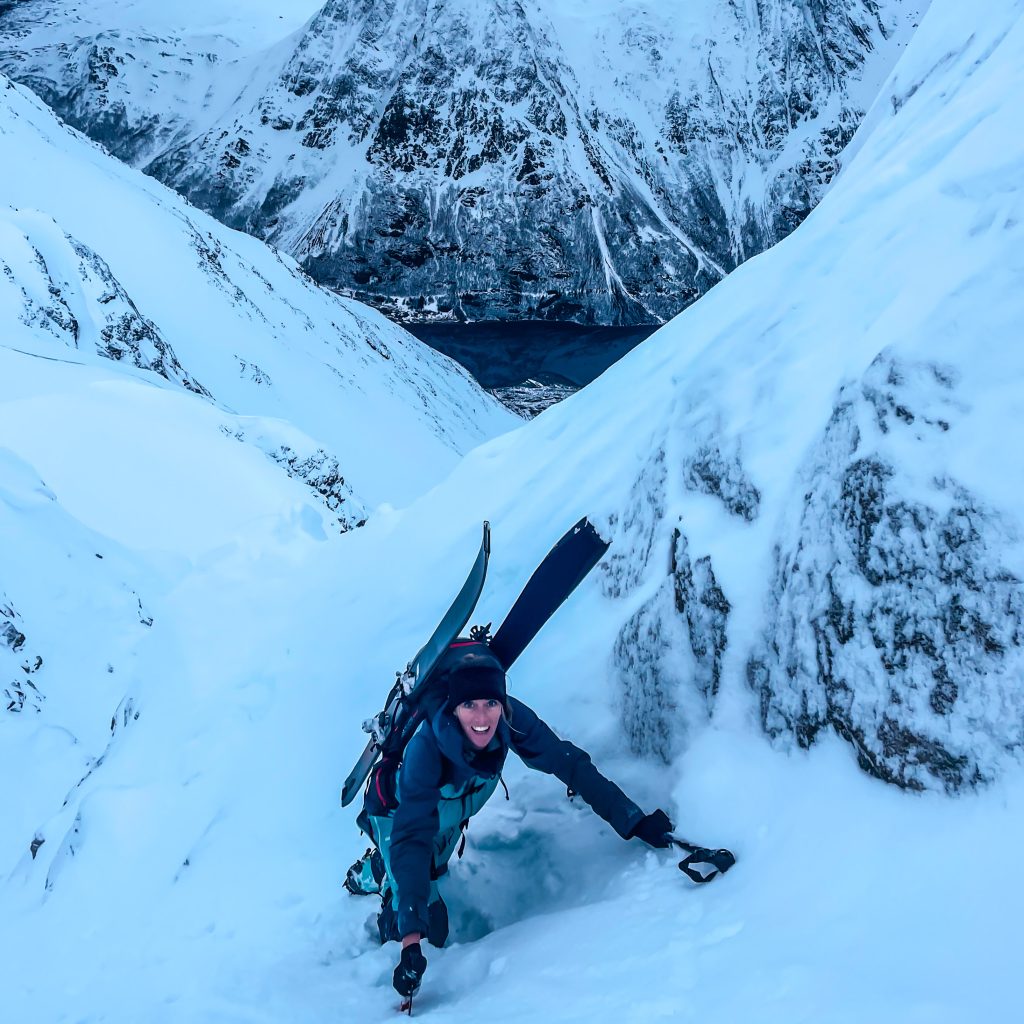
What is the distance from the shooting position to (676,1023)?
7.18 feet

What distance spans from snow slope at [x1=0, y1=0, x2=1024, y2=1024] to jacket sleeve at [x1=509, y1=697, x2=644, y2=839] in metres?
0.26

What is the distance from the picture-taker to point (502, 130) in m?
132

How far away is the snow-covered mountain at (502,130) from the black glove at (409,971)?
12087 cm

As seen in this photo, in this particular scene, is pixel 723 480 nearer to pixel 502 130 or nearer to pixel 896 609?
pixel 896 609

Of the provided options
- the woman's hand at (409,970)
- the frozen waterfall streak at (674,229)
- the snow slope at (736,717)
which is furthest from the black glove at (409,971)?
the frozen waterfall streak at (674,229)

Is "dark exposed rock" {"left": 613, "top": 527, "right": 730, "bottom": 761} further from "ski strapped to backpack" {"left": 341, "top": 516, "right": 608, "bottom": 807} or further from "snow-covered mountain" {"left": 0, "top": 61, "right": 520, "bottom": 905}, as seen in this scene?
"snow-covered mountain" {"left": 0, "top": 61, "right": 520, "bottom": 905}

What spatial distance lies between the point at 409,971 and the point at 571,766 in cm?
103

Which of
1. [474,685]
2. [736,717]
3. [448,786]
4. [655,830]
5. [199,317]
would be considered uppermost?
[474,685]

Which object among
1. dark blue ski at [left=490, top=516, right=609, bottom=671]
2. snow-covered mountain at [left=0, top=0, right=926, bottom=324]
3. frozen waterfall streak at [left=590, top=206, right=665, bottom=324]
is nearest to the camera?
dark blue ski at [left=490, top=516, right=609, bottom=671]

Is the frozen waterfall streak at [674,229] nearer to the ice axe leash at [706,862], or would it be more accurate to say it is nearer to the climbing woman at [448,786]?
the climbing woman at [448,786]

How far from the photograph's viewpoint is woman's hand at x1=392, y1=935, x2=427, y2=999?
9.02ft

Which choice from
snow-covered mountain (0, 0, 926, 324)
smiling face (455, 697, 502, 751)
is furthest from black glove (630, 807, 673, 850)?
snow-covered mountain (0, 0, 926, 324)

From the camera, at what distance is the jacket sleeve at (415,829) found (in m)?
2.84

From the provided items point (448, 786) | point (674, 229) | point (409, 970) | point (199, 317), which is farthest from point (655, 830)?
point (674, 229)
